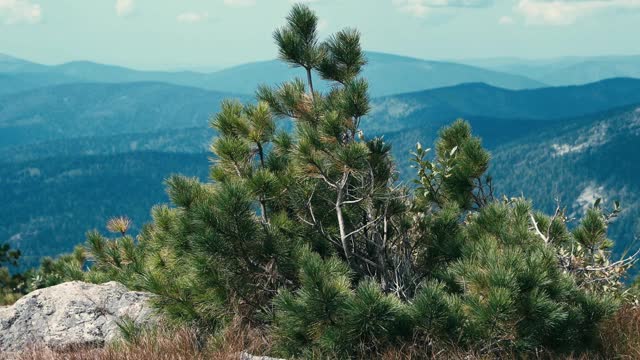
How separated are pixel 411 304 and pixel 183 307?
2.25 m

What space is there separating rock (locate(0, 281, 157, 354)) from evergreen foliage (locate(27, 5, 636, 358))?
1.63ft

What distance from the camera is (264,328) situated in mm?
5977

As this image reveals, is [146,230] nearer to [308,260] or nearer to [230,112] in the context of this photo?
[230,112]

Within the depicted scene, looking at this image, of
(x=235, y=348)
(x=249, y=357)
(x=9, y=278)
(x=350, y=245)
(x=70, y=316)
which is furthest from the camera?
(x=9, y=278)

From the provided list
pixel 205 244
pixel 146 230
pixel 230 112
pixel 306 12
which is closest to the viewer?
pixel 205 244

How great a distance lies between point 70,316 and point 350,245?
9.81 ft

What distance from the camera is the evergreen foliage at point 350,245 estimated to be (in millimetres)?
5062

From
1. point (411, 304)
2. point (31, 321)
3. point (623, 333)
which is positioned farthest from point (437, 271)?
point (31, 321)

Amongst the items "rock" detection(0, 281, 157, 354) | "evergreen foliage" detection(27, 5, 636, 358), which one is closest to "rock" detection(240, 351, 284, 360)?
"evergreen foliage" detection(27, 5, 636, 358)

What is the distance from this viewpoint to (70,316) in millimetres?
6801

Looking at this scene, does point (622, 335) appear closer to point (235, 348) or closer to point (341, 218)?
point (341, 218)

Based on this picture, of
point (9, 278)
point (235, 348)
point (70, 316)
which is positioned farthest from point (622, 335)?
point (9, 278)

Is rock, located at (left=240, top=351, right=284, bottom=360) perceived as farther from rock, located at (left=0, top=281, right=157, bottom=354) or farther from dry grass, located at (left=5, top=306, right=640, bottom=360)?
rock, located at (left=0, top=281, right=157, bottom=354)

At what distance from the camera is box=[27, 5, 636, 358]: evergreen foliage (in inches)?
199
